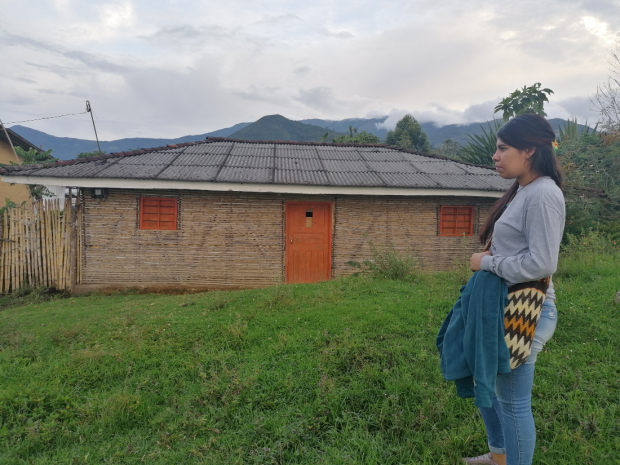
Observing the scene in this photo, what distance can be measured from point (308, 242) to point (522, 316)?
6500mm

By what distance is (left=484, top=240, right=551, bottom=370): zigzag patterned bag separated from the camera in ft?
5.43

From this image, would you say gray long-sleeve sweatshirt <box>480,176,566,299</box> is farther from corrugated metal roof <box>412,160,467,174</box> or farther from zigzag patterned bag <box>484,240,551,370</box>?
corrugated metal roof <box>412,160,467,174</box>

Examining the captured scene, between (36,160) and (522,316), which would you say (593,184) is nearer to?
(522,316)

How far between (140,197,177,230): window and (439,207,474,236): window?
6.14 m

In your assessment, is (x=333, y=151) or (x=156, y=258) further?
(x=333, y=151)

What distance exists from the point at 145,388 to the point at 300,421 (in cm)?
158

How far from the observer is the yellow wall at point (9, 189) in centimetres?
1315

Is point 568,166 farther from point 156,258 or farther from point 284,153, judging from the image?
point 156,258

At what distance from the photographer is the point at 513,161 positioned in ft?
5.72

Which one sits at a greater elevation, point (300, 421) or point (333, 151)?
point (333, 151)

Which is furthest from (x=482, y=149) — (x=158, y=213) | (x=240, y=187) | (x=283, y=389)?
(x=283, y=389)

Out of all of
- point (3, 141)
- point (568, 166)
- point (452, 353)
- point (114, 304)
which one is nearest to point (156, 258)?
point (114, 304)

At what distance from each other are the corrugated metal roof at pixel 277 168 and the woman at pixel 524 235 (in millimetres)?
5770

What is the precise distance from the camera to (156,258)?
25.3 feet
